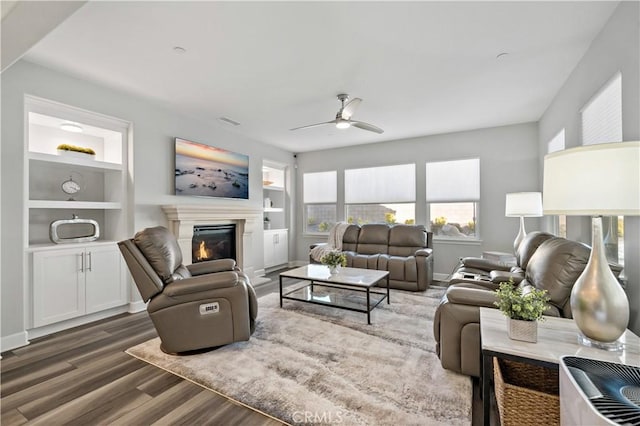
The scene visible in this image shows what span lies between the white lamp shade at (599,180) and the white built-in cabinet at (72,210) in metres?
4.22

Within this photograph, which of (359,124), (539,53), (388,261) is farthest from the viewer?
(388,261)

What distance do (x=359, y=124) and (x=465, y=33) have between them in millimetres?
1462

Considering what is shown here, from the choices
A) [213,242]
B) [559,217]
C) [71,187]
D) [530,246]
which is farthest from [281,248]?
[559,217]

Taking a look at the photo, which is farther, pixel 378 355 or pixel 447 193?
pixel 447 193

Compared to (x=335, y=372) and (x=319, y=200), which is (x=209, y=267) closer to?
(x=335, y=372)

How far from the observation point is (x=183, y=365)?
2264 millimetres

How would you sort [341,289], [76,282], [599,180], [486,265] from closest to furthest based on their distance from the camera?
[599,180]
[76,282]
[486,265]
[341,289]

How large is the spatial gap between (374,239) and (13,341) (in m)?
4.70

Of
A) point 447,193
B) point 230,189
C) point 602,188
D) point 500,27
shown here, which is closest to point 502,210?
point 447,193

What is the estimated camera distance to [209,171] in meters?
4.62

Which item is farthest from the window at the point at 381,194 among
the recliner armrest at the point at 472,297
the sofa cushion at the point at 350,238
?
the recliner armrest at the point at 472,297

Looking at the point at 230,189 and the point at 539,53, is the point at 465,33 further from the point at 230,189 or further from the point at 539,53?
the point at 230,189

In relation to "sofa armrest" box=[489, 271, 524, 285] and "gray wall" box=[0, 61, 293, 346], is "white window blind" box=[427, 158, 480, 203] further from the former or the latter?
"gray wall" box=[0, 61, 293, 346]

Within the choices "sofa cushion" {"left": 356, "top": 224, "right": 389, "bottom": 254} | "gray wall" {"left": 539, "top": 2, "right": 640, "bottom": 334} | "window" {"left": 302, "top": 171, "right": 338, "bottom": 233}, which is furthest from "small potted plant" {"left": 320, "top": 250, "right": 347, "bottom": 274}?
"window" {"left": 302, "top": 171, "right": 338, "bottom": 233}
